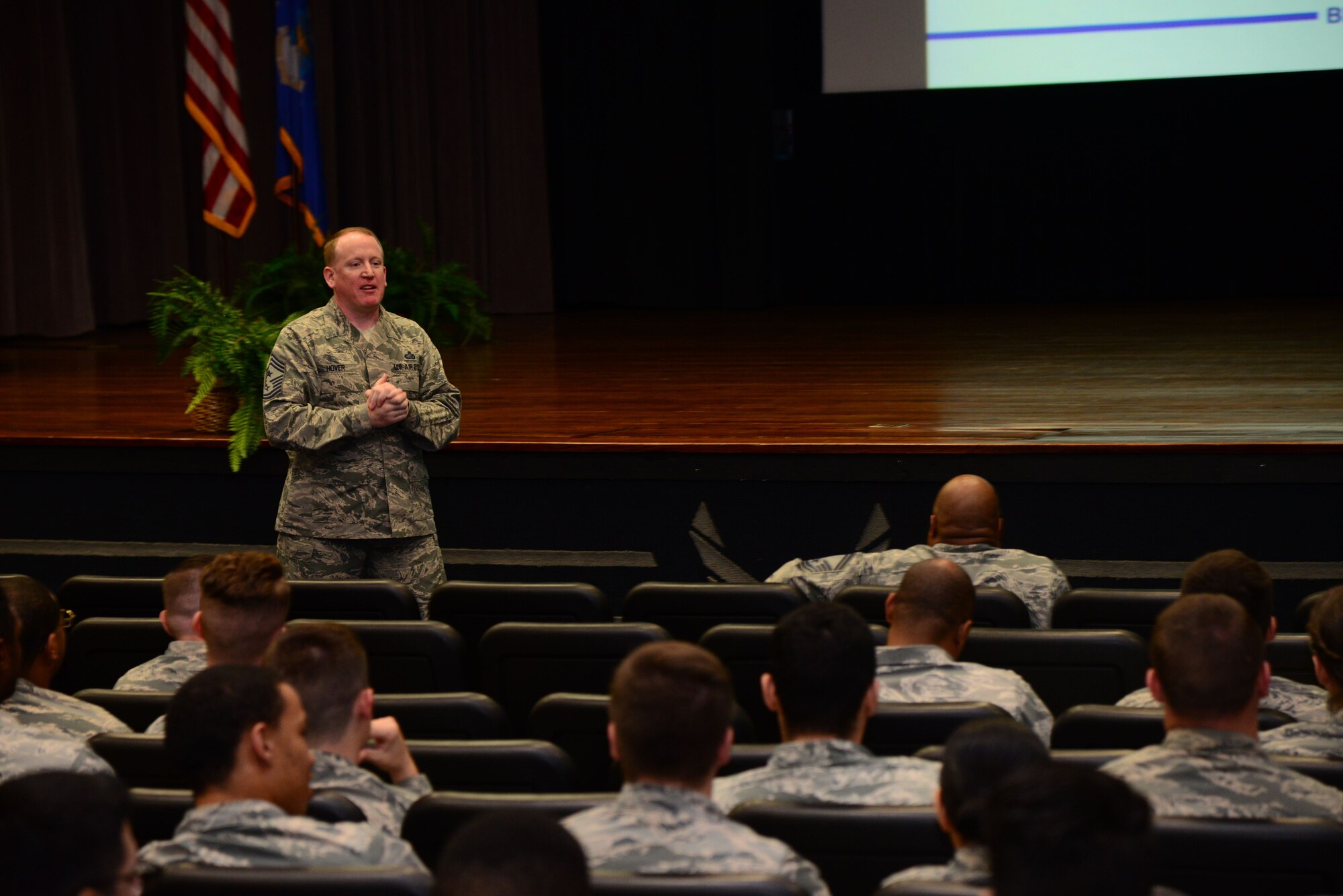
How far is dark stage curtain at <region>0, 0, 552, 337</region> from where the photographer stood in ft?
37.2

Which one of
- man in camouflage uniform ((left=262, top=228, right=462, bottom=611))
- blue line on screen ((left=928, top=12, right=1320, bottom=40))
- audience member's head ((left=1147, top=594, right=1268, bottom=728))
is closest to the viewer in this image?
audience member's head ((left=1147, top=594, right=1268, bottom=728))

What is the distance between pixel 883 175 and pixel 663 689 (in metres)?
11.5

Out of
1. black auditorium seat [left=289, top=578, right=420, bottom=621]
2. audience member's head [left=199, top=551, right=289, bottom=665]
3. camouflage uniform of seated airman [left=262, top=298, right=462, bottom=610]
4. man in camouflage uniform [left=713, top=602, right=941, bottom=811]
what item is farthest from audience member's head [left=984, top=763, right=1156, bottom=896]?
camouflage uniform of seated airman [left=262, top=298, right=462, bottom=610]

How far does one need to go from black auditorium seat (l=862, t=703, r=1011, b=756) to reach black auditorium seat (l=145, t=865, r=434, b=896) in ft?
3.38

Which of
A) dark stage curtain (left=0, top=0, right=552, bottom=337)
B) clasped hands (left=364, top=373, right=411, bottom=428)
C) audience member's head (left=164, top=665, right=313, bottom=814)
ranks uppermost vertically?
dark stage curtain (left=0, top=0, right=552, bottom=337)

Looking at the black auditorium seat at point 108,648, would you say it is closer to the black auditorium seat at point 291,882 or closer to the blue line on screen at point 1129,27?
the black auditorium seat at point 291,882

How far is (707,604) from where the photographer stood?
11.6 feet

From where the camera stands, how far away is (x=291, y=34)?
8734mm

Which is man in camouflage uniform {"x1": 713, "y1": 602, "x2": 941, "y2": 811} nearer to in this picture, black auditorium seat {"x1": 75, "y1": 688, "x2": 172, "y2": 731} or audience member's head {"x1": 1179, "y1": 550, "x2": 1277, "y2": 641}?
audience member's head {"x1": 1179, "y1": 550, "x2": 1277, "y2": 641}

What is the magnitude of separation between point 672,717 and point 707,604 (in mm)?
1495

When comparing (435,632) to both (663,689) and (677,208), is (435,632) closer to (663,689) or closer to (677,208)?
(663,689)

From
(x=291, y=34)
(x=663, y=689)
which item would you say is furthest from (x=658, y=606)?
(x=291, y=34)

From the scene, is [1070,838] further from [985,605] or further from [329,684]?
[985,605]

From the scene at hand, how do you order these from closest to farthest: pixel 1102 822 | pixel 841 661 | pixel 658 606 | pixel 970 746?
pixel 1102 822
pixel 970 746
pixel 841 661
pixel 658 606
